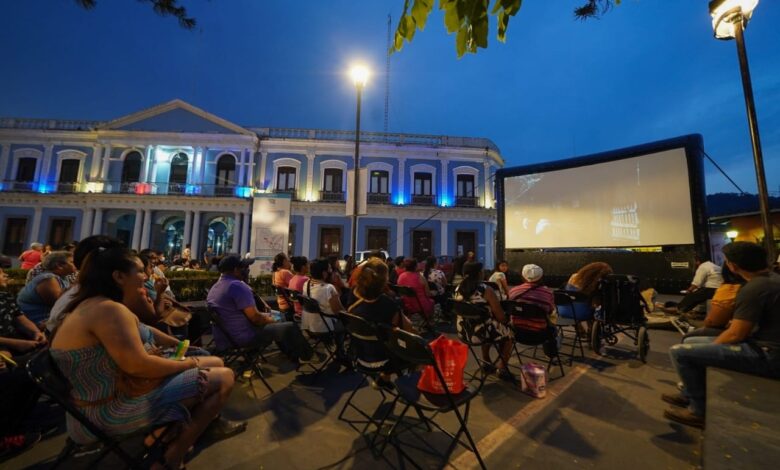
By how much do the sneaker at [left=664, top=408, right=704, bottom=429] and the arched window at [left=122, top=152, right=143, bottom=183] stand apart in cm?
2581

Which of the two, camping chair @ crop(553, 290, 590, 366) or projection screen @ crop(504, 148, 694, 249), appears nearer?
camping chair @ crop(553, 290, 590, 366)

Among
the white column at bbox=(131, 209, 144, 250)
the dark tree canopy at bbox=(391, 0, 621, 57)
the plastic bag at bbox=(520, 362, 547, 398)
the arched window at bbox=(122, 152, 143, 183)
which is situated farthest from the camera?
the arched window at bbox=(122, 152, 143, 183)

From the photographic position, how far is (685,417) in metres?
2.77

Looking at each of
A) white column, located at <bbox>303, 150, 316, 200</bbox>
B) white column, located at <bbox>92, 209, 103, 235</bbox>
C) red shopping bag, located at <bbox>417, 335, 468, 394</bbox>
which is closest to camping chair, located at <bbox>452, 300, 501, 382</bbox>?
red shopping bag, located at <bbox>417, 335, 468, 394</bbox>

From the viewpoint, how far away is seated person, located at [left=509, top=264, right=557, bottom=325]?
387 centimetres

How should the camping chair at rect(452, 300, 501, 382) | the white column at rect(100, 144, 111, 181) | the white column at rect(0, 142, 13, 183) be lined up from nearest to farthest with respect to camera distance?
the camping chair at rect(452, 300, 501, 382), the white column at rect(100, 144, 111, 181), the white column at rect(0, 142, 13, 183)

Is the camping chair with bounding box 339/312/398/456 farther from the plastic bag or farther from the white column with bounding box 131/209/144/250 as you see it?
the white column with bounding box 131/209/144/250

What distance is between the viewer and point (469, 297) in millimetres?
4762

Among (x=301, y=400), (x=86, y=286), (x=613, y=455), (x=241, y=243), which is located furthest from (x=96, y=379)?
(x=241, y=243)

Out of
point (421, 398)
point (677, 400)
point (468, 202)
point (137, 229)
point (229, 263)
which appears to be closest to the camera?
point (421, 398)

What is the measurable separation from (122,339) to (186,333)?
2952mm

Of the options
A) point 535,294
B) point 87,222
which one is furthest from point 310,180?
point 535,294

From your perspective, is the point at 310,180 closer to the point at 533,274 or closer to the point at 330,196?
the point at 330,196

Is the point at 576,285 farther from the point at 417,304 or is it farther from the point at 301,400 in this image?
the point at 301,400
